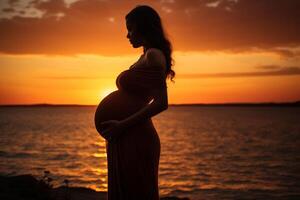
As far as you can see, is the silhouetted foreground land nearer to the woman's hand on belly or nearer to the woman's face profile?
the woman's hand on belly

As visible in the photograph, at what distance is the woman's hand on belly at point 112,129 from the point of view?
11.6ft

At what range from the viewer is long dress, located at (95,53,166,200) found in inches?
141

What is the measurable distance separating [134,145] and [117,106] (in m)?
0.34

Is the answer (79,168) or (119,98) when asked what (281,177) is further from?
(119,98)

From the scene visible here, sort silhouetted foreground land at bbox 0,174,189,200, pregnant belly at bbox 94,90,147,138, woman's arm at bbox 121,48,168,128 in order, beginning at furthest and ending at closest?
1. silhouetted foreground land at bbox 0,174,189,200
2. pregnant belly at bbox 94,90,147,138
3. woman's arm at bbox 121,48,168,128

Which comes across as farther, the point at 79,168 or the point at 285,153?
the point at 285,153

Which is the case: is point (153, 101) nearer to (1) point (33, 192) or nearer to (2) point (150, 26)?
(2) point (150, 26)

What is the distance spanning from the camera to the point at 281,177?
85.6 ft

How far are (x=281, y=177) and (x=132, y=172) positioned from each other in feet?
78.8

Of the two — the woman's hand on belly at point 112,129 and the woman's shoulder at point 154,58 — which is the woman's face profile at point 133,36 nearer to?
the woman's shoulder at point 154,58

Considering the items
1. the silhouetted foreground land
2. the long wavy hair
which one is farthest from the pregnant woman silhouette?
the silhouetted foreground land

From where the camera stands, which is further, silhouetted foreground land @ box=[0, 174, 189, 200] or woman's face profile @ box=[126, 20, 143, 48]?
silhouetted foreground land @ box=[0, 174, 189, 200]

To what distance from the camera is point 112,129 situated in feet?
11.7

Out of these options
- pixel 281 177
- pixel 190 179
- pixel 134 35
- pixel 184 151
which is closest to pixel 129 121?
pixel 134 35
